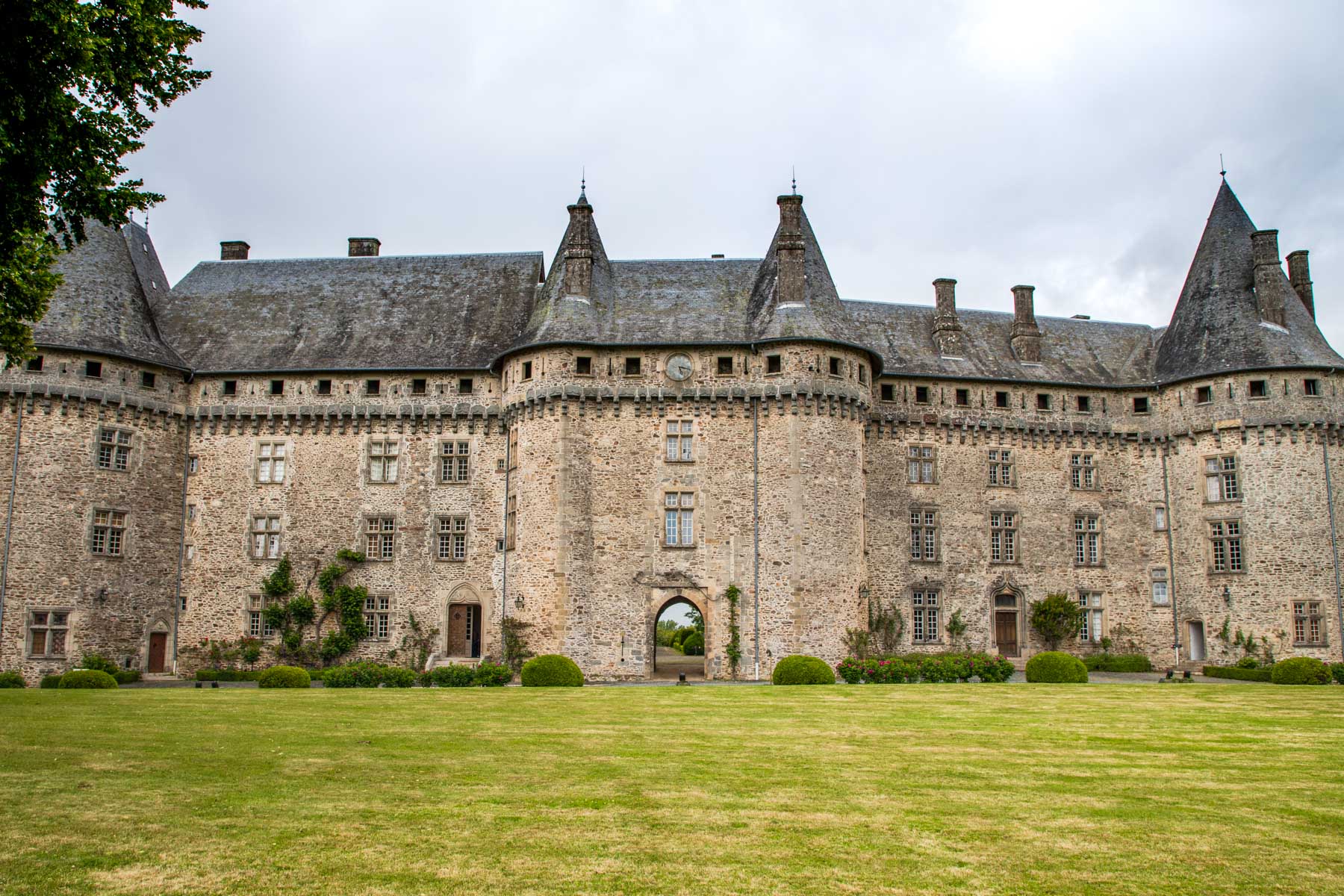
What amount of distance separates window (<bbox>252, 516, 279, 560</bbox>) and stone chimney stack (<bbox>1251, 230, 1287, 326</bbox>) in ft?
131

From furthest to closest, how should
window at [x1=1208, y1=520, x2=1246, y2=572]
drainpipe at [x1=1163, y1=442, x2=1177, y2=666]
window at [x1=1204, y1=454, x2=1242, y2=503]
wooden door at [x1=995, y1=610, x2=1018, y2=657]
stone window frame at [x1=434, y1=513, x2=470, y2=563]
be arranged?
wooden door at [x1=995, y1=610, x2=1018, y2=657] → drainpipe at [x1=1163, y1=442, x2=1177, y2=666] → window at [x1=1204, y1=454, x2=1242, y2=503] → window at [x1=1208, y1=520, x2=1246, y2=572] → stone window frame at [x1=434, y1=513, x2=470, y2=563]

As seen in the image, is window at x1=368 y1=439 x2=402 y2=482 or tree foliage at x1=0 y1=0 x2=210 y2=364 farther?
window at x1=368 y1=439 x2=402 y2=482

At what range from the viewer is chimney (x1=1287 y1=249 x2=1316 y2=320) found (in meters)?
45.2

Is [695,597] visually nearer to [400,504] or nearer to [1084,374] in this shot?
[400,504]

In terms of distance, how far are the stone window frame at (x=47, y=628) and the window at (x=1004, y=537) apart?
34.8m

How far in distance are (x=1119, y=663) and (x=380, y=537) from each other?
29.3 m

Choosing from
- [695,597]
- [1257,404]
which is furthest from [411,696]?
[1257,404]

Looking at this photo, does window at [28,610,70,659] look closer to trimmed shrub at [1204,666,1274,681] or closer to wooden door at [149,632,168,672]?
wooden door at [149,632,168,672]

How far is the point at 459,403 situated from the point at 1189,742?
2999 centimetres

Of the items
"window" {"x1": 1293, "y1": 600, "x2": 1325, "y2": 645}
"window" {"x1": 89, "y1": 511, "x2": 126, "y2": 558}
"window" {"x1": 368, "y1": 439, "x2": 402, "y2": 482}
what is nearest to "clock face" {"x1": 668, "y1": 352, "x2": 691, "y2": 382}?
"window" {"x1": 368, "y1": 439, "x2": 402, "y2": 482}

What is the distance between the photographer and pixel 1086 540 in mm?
45188

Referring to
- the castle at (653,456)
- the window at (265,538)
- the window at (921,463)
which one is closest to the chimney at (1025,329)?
the castle at (653,456)

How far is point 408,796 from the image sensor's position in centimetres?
1355

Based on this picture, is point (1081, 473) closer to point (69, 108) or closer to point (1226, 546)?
point (1226, 546)
